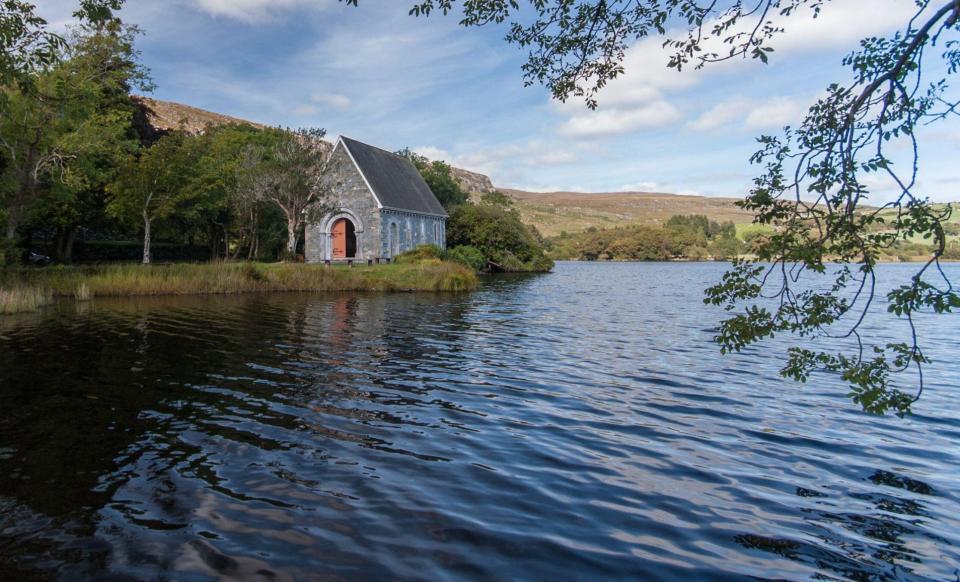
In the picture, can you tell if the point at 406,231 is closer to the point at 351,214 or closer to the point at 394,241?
the point at 394,241

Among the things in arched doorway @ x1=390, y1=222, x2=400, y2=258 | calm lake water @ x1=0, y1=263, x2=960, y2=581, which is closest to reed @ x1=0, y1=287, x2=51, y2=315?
calm lake water @ x1=0, y1=263, x2=960, y2=581

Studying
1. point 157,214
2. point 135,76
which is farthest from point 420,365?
point 135,76

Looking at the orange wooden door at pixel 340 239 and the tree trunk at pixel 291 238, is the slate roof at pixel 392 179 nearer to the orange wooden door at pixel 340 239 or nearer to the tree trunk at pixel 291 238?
the orange wooden door at pixel 340 239

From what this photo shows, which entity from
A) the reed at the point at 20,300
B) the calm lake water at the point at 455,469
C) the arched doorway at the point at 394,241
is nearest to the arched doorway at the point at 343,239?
the arched doorway at the point at 394,241

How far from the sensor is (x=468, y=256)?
50.8m

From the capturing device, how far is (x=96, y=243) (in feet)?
121

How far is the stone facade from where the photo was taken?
4088 centimetres

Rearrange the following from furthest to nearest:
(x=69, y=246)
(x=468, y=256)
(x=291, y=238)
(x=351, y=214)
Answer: (x=468, y=256) → (x=351, y=214) → (x=291, y=238) → (x=69, y=246)

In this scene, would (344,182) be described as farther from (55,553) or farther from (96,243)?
(55,553)

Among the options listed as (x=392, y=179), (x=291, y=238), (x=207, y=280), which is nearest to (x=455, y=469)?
(x=207, y=280)

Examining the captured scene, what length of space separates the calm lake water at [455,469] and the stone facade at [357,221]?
28497 millimetres

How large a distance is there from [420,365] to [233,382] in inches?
142

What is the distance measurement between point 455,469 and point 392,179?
41.8 metres

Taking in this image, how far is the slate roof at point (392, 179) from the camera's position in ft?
138
